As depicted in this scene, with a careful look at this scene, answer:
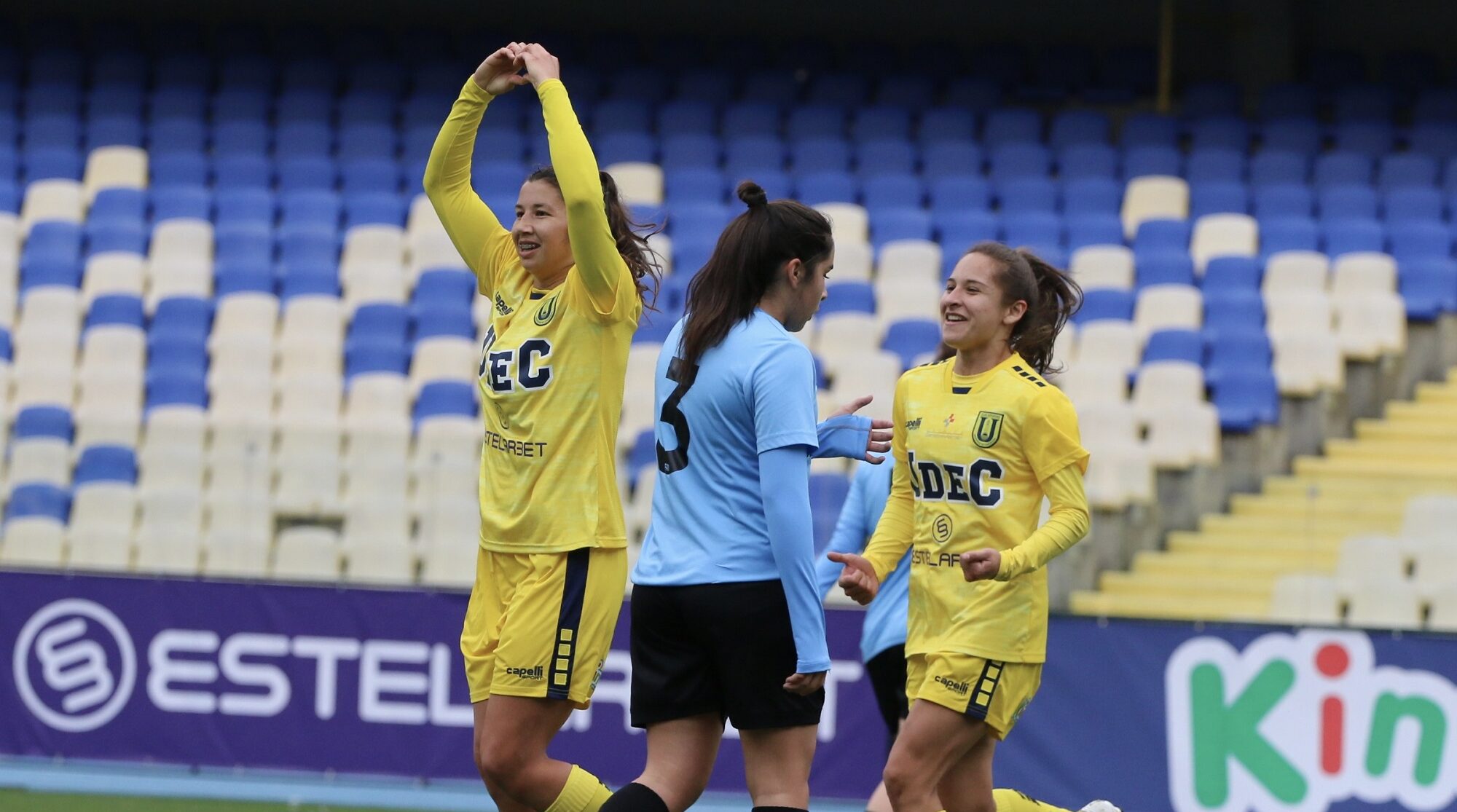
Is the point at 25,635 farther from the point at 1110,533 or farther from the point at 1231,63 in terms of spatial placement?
the point at 1231,63

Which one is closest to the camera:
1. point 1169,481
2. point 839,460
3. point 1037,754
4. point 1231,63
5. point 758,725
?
point 758,725

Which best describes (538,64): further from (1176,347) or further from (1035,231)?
(1035,231)

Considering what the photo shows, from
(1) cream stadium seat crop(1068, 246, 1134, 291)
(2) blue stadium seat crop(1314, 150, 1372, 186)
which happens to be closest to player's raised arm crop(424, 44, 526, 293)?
(1) cream stadium seat crop(1068, 246, 1134, 291)

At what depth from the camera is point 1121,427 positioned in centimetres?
1046

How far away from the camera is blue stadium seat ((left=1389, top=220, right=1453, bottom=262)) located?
42.1 feet

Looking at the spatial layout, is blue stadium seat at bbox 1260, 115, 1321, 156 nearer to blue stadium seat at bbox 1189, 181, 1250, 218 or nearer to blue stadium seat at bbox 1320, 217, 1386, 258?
blue stadium seat at bbox 1189, 181, 1250, 218

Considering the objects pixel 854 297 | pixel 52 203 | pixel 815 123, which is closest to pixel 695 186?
pixel 815 123

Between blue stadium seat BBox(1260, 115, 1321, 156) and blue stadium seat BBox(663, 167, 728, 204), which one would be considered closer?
blue stadium seat BBox(663, 167, 728, 204)

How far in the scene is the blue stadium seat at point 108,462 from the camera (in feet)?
31.4

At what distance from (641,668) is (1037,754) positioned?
14.1ft

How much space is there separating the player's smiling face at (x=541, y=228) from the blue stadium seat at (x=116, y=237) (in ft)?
30.9

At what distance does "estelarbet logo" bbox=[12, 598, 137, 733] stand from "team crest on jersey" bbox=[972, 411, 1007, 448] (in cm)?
542

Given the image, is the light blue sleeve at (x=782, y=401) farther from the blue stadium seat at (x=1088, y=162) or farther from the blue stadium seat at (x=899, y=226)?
the blue stadium seat at (x=1088, y=162)

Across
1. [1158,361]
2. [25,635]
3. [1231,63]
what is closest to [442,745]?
[25,635]
